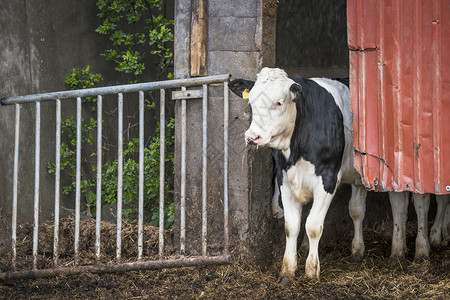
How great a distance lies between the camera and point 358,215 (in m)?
6.86

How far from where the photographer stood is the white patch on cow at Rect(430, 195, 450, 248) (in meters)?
7.03

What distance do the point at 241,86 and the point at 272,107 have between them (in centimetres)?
44

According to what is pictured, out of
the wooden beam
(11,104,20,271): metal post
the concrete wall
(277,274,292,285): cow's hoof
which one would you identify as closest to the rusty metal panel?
the concrete wall

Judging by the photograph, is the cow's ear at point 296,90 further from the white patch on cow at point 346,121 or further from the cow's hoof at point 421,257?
the cow's hoof at point 421,257

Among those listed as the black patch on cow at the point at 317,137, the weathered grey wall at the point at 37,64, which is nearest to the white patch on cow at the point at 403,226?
the black patch on cow at the point at 317,137

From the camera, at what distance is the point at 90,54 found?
8.18 meters

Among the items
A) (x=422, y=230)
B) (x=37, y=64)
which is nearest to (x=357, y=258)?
(x=422, y=230)

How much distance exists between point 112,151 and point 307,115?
3.19 metres

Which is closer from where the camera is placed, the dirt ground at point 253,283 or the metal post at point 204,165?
the dirt ground at point 253,283

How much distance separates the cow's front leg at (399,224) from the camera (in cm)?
673

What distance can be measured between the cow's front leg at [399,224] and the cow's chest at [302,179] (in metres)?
1.24

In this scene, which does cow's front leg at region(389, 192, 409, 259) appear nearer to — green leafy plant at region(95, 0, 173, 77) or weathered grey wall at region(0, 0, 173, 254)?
green leafy plant at region(95, 0, 173, 77)

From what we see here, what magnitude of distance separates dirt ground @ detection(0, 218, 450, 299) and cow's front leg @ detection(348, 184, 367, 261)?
0.50 feet

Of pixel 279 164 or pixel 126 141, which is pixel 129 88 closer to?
pixel 279 164
